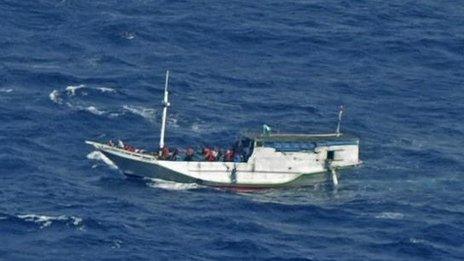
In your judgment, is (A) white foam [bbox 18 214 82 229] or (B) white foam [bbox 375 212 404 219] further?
(B) white foam [bbox 375 212 404 219]

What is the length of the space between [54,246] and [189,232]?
15875mm

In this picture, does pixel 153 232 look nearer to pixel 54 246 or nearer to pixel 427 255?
pixel 54 246

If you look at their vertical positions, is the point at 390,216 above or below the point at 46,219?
above

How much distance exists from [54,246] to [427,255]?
40411 mm

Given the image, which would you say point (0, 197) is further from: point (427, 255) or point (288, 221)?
point (427, 255)

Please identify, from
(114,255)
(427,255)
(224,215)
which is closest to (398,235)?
(427,255)

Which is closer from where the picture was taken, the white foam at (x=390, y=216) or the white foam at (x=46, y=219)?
the white foam at (x=46, y=219)

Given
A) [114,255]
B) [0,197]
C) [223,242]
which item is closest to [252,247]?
[223,242]

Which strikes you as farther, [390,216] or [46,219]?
[390,216]

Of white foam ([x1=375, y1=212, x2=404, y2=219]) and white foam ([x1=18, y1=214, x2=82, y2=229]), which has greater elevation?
white foam ([x1=375, y1=212, x2=404, y2=219])

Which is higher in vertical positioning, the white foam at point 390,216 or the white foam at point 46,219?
the white foam at point 390,216

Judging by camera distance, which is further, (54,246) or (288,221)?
(288,221)

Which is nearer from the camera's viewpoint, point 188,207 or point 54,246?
point 54,246

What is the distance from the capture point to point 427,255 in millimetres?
186750
